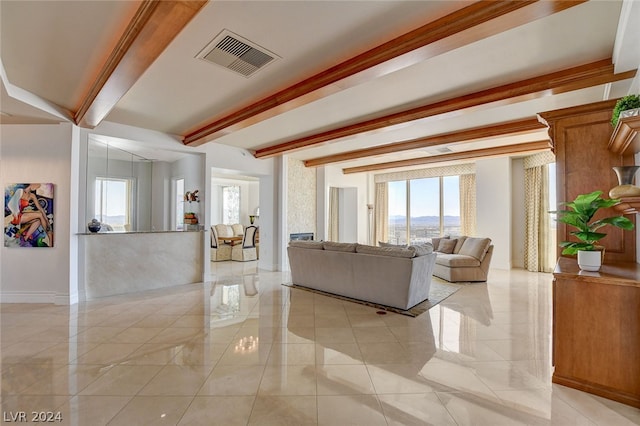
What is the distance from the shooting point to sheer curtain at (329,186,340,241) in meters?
9.40

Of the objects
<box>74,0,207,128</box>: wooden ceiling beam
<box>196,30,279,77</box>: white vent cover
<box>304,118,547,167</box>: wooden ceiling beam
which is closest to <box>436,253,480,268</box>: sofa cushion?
<box>304,118,547,167</box>: wooden ceiling beam

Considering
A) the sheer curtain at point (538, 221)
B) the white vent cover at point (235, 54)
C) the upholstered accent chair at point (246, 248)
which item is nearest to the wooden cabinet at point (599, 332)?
the white vent cover at point (235, 54)

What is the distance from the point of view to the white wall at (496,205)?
274 inches

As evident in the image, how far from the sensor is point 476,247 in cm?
569

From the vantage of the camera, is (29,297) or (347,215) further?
(347,215)

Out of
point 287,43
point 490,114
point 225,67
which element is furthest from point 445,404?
point 490,114

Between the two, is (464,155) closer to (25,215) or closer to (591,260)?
(591,260)

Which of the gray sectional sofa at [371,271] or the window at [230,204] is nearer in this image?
the gray sectional sofa at [371,271]

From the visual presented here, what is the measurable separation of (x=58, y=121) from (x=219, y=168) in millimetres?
2546

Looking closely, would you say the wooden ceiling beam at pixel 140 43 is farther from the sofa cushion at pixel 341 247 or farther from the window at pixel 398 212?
the window at pixel 398 212

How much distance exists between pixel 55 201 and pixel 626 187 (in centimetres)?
643

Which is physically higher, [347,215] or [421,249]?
[347,215]

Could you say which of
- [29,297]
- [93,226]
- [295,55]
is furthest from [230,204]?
[295,55]

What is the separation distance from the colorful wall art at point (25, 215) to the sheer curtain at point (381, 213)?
809 centimetres
